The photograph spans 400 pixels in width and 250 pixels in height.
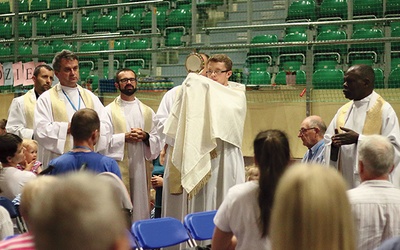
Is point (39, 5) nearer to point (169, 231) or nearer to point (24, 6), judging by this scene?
point (24, 6)

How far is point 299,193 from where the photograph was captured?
2.15m

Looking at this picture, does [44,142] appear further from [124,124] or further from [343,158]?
[343,158]

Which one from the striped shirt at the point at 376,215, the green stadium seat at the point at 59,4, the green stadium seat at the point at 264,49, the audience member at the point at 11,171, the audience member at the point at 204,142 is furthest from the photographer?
the green stadium seat at the point at 59,4

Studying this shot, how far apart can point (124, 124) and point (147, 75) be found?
395cm

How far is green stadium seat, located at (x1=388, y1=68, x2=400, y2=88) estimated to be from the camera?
8.97 meters

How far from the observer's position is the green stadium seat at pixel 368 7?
11883 mm

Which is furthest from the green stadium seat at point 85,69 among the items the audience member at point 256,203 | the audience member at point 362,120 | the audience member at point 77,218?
the audience member at point 77,218

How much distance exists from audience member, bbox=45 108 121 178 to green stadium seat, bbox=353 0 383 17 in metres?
7.86

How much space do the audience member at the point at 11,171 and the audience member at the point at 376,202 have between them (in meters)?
2.48

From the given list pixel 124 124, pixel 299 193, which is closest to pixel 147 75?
pixel 124 124

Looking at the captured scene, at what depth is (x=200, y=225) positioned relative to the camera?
5.18 m

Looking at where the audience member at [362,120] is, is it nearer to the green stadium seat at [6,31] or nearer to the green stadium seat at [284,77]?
the green stadium seat at [284,77]

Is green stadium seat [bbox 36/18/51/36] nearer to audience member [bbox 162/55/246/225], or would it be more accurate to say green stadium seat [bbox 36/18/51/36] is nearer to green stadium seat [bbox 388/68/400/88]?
green stadium seat [bbox 388/68/400/88]

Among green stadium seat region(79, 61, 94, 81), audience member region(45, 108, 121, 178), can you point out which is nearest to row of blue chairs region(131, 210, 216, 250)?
audience member region(45, 108, 121, 178)
